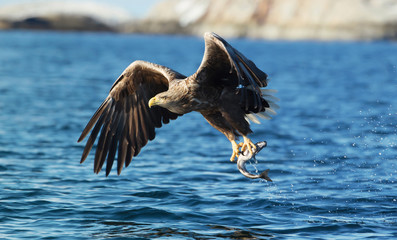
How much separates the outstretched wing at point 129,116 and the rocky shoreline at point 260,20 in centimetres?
7846

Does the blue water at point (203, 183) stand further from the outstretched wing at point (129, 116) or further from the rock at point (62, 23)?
the rock at point (62, 23)

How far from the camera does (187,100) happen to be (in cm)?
727

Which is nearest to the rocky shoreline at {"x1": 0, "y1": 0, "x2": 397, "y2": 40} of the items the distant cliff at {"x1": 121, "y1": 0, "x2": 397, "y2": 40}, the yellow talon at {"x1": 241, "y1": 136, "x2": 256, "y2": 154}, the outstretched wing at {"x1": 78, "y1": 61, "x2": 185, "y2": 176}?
the distant cliff at {"x1": 121, "y1": 0, "x2": 397, "y2": 40}

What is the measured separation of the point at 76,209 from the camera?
761cm

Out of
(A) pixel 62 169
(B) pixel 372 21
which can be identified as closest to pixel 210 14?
(B) pixel 372 21

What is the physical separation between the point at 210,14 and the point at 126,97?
95.1m

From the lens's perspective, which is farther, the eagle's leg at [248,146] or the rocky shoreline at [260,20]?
the rocky shoreline at [260,20]

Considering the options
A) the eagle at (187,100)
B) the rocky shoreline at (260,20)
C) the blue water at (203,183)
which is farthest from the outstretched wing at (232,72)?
the rocky shoreline at (260,20)

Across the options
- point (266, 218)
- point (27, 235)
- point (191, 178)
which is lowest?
point (27, 235)

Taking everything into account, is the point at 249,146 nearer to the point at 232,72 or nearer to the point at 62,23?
the point at 232,72

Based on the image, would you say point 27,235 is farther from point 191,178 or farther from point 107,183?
point 191,178

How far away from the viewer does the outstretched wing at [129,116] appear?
8070 mm

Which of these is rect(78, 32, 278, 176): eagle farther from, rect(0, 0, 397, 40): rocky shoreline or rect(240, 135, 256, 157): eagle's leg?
rect(0, 0, 397, 40): rocky shoreline

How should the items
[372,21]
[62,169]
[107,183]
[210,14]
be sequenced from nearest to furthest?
1. [107,183]
2. [62,169]
3. [372,21]
4. [210,14]
